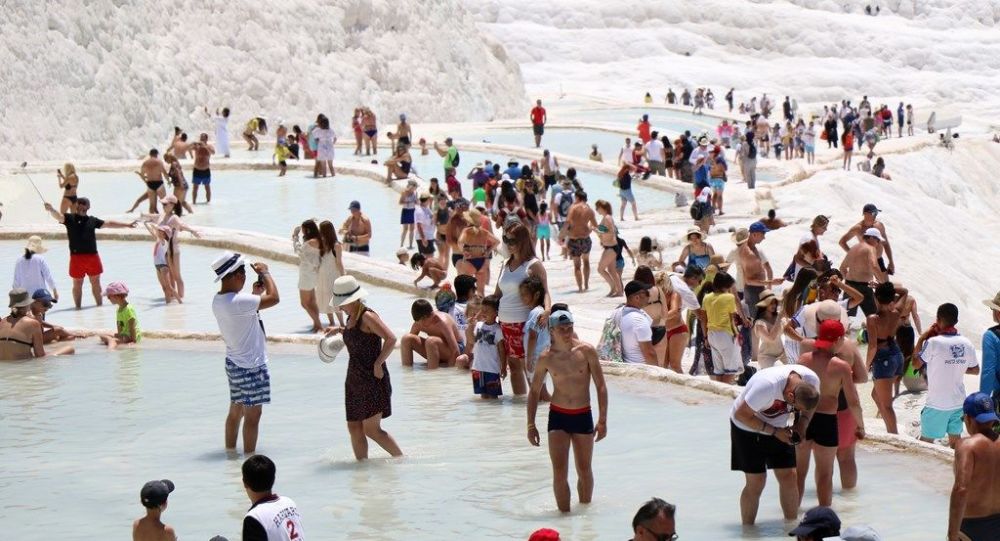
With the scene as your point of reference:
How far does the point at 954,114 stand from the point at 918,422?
52.4 meters

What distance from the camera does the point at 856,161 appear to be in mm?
42344

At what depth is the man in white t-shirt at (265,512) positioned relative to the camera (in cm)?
655

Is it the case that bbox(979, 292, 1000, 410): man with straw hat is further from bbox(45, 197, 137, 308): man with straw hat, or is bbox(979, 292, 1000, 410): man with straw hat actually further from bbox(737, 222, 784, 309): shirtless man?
bbox(45, 197, 137, 308): man with straw hat

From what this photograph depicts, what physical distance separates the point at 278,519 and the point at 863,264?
1001 cm

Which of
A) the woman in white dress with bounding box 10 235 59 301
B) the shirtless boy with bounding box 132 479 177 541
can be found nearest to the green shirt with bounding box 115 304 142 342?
the woman in white dress with bounding box 10 235 59 301

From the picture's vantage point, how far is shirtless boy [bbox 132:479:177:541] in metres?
7.29

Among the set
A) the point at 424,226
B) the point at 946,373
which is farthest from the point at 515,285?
the point at 424,226

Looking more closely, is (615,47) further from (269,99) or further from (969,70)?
(269,99)

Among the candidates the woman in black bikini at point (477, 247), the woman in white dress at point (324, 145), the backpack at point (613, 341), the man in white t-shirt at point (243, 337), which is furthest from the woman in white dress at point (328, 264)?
the woman in white dress at point (324, 145)

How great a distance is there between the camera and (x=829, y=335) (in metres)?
8.78

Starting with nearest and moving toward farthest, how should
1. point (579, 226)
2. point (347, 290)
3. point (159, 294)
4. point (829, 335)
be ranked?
point (829, 335)
point (347, 290)
point (159, 294)
point (579, 226)

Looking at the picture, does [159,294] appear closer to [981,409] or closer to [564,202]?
[564,202]

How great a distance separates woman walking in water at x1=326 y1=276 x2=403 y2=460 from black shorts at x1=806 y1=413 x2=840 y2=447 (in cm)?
267

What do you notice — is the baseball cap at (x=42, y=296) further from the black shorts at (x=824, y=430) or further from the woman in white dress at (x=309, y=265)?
the black shorts at (x=824, y=430)
